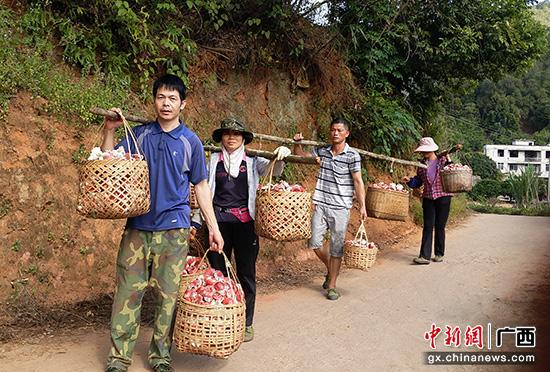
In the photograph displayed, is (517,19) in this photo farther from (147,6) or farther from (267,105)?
(147,6)

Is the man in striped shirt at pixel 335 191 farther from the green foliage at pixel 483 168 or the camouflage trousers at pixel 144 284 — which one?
the green foliage at pixel 483 168

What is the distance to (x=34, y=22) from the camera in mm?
5887

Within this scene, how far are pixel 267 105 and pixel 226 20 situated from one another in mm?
1718

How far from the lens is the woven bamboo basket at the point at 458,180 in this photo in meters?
7.14

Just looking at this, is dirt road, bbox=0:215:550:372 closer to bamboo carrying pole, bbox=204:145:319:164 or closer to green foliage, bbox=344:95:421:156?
bamboo carrying pole, bbox=204:145:319:164

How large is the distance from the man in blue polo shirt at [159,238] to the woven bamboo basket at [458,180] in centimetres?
494

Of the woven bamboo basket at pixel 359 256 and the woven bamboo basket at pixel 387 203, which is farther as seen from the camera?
the woven bamboo basket at pixel 387 203

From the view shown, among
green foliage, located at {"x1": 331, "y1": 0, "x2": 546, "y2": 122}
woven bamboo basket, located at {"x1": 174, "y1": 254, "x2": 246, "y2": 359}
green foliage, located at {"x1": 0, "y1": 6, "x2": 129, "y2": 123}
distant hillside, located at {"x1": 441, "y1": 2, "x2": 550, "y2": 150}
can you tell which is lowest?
woven bamboo basket, located at {"x1": 174, "y1": 254, "x2": 246, "y2": 359}

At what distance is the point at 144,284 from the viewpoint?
346cm

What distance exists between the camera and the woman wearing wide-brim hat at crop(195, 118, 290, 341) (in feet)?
13.7

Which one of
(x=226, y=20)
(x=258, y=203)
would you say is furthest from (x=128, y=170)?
(x=226, y=20)

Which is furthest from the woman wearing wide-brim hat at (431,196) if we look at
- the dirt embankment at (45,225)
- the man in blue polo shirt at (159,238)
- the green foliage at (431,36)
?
the man in blue polo shirt at (159,238)

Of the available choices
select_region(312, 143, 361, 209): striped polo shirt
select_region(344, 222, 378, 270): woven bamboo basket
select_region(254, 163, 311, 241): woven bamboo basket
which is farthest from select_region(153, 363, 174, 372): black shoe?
select_region(344, 222, 378, 270): woven bamboo basket

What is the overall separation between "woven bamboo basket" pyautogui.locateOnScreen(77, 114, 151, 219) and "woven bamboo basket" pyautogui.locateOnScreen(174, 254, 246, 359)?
804 millimetres
